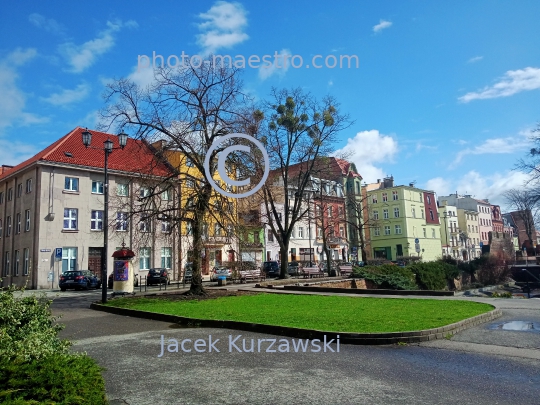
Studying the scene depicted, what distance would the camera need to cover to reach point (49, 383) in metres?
4.29

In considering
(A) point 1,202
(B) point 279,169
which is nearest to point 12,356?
(B) point 279,169

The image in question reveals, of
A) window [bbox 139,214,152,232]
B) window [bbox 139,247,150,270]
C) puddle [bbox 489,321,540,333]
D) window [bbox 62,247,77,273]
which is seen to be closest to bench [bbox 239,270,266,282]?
window [bbox 139,247,150,270]

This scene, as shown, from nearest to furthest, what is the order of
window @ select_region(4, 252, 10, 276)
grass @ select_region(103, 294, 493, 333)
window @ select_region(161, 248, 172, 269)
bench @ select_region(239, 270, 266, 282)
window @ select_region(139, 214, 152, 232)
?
1. grass @ select_region(103, 294, 493, 333)
2. window @ select_region(139, 214, 152, 232)
3. bench @ select_region(239, 270, 266, 282)
4. window @ select_region(4, 252, 10, 276)
5. window @ select_region(161, 248, 172, 269)

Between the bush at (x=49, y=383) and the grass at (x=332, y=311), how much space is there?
6993 millimetres

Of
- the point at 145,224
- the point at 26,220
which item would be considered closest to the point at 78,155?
the point at 26,220

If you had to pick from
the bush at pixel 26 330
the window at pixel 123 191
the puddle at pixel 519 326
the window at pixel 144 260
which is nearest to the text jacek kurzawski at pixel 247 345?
the bush at pixel 26 330

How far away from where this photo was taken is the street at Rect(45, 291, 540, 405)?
5.96 meters

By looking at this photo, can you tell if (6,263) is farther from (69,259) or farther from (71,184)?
(71,184)

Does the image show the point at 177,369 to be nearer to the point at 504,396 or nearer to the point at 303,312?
the point at 504,396

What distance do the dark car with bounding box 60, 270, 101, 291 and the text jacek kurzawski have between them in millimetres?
24715

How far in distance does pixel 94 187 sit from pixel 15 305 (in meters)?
34.8

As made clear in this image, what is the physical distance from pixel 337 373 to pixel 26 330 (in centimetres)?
477

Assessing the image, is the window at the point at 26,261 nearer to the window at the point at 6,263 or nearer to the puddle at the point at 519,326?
the window at the point at 6,263

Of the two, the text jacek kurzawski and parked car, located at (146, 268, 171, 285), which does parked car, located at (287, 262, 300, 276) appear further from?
the text jacek kurzawski
